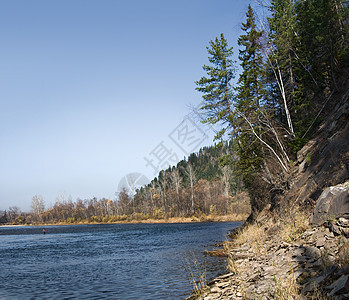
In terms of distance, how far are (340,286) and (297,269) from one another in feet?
7.84

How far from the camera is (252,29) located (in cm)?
2686

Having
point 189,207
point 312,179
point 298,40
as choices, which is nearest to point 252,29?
point 298,40

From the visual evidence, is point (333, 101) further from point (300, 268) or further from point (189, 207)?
point (189, 207)

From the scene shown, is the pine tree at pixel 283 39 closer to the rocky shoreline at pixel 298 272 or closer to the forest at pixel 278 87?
Result: the forest at pixel 278 87

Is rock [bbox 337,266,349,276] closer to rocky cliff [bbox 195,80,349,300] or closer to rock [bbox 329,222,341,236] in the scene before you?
rocky cliff [bbox 195,80,349,300]

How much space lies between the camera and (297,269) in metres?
7.92

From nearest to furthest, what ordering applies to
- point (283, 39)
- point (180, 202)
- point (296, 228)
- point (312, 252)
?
1. point (312, 252)
2. point (296, 228)
3. point (283, 39)
4. point (180, 202)

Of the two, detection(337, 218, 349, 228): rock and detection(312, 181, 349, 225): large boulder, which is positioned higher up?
detection(312, 181, 349, 225): large boulder

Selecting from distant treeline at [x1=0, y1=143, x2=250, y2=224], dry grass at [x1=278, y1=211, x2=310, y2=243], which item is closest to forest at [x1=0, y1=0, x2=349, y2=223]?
dry grass at [x1=278, y1=211, x2=310, y2=243]

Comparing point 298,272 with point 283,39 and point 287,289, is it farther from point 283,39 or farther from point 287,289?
point 283,39

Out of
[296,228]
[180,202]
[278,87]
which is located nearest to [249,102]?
[278,87]

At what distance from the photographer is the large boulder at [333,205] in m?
8.74

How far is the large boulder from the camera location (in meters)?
8.74

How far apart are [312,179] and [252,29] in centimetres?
1818
